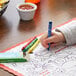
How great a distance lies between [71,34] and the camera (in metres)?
0.89

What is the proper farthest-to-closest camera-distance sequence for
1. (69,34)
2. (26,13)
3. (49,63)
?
(26,13), (69,34), (49,63)

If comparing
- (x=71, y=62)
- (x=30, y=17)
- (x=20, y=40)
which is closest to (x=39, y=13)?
(x=30, y=17)

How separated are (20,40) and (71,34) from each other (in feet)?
0.61

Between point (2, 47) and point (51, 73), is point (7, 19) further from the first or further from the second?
point (51, 73)

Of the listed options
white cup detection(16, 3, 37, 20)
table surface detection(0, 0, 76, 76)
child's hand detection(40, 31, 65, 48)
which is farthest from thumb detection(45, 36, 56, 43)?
white cup detection(16, 3, 37, 20)

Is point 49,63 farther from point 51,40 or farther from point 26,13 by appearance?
point 26,13

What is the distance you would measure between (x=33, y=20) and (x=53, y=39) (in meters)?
0.23

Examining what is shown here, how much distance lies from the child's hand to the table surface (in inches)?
3.6

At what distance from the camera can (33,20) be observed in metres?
1.05

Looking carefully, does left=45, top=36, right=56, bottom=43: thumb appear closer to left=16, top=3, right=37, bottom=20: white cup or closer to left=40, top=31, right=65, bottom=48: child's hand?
left=40, top=31, right=65, bottom=48: child's hand

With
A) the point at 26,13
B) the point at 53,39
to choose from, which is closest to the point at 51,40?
the point at 53,39

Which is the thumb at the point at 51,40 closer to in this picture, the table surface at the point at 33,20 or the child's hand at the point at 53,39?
the child's hand at the point at 53,39

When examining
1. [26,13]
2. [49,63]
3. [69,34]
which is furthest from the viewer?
[26,13]

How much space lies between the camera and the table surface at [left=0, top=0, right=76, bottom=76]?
913mm
